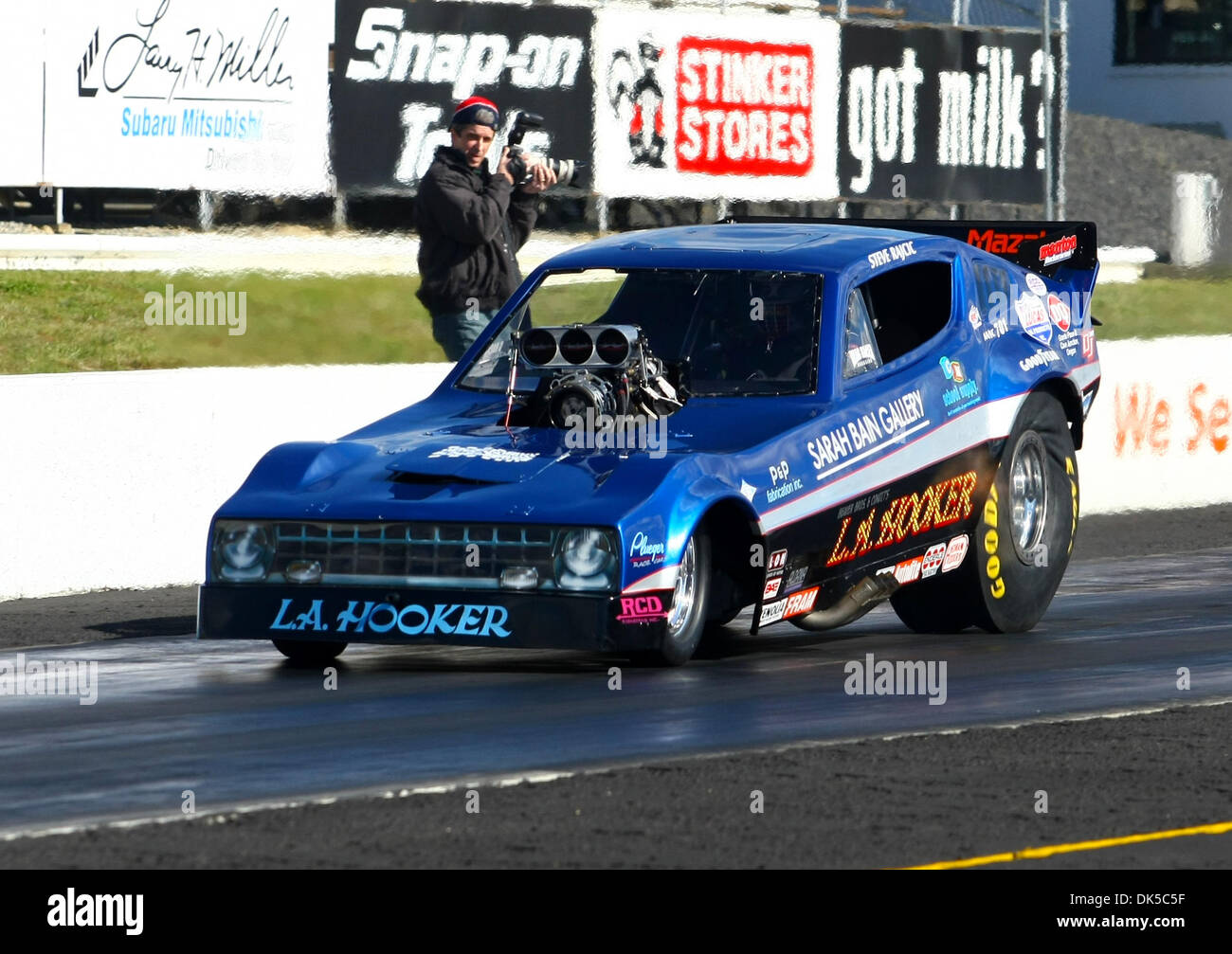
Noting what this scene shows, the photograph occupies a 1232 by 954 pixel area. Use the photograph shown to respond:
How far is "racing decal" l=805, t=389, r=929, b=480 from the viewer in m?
9.72

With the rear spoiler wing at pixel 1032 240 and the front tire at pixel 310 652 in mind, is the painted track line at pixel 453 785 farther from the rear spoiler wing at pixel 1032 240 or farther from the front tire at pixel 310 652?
the rear spoiler wing at pixel 1032 240

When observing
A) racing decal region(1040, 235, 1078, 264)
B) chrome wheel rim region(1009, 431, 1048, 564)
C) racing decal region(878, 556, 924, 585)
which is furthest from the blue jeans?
racing decal region(878, 556, 924, 585)

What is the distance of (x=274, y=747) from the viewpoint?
7.93m

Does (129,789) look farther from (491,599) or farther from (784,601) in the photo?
(784,601)

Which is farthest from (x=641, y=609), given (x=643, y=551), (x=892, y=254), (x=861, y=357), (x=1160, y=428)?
(x=1160, y=428)

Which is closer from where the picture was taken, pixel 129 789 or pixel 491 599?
pixel 129 789

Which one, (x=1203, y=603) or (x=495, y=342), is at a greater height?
(x=495, y=342)

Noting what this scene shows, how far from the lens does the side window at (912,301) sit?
35.4 feet

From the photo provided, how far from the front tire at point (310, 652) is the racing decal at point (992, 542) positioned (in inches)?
107

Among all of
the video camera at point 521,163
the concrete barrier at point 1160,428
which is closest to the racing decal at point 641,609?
the video camera at point 521,163

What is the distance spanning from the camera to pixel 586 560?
889 cm
